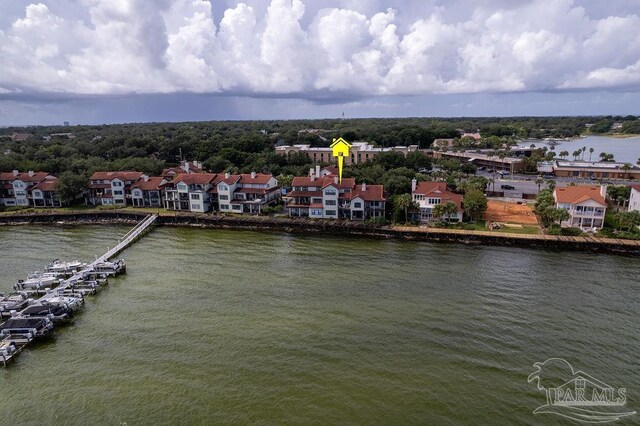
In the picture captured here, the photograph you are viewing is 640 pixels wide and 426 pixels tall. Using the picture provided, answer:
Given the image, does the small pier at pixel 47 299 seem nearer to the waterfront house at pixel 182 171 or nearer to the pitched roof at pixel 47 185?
the waterfront house at pixel 182 171

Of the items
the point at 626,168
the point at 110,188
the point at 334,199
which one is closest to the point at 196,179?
the point at 110,188

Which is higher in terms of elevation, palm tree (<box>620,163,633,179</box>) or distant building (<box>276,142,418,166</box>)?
distant building (<box>276,142,418,166</box>)

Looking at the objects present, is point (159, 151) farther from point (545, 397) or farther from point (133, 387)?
point (545, 397)

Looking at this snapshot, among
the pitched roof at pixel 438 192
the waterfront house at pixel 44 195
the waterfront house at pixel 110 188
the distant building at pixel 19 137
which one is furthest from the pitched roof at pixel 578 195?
the distant building at pixel 19 137

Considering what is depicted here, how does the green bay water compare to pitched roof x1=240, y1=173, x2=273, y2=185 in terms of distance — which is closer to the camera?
the green bay water

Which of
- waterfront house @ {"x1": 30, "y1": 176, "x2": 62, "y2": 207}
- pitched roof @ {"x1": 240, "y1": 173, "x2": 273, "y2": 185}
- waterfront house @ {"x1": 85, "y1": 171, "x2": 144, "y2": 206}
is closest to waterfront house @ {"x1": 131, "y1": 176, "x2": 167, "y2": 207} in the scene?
waterfront house @ {"x1": 85, "y1": 171, "x2": 144, "y2": 206}

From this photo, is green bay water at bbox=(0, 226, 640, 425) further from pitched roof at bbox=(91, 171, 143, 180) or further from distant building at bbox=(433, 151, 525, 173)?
distant building at bbox=(433, 151, 525, 173)
